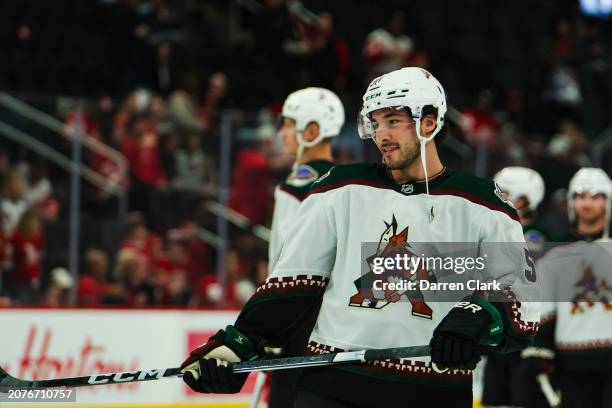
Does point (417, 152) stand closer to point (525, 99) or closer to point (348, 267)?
point (348, 267)

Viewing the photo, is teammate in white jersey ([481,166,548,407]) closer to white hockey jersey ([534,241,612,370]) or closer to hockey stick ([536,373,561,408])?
hockey stick ([536,373,561,408])

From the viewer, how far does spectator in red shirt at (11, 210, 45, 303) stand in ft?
22.2

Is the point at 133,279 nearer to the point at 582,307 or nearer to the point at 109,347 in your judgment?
the point at 109,347

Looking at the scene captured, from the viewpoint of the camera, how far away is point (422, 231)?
2.88 m

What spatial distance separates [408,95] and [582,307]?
211 centimetres

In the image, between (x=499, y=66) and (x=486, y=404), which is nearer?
(x=486, y=404)

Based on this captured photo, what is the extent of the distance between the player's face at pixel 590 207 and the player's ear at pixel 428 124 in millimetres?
2063

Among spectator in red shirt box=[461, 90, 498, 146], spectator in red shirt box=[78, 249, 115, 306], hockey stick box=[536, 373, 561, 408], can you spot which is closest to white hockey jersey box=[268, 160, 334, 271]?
hockey stick box=[536, 373, 561, 408]

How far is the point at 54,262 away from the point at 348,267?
4.29m

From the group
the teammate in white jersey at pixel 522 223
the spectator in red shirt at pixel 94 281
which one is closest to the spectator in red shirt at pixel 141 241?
Result: the spectator in red shirt at pixel 94 281

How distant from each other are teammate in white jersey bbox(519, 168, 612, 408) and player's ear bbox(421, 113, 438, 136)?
1977 millimetres

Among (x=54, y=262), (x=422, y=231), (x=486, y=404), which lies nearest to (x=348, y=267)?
(x=422, y=231)

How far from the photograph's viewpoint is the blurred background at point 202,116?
23.1ft

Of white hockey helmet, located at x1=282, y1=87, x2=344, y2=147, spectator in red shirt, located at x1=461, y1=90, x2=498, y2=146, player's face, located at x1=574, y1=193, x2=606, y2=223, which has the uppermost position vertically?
spectator in red shirt, located at x1=461, y1=90, x2=498, y2=146
